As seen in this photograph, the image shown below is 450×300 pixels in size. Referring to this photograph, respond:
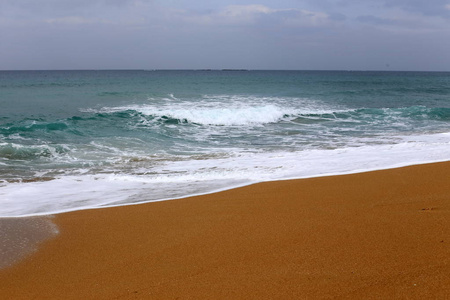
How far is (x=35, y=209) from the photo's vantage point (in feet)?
17.8

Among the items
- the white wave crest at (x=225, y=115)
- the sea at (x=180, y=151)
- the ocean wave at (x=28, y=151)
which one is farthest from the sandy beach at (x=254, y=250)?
the white wave crest at (x=225, y=115)

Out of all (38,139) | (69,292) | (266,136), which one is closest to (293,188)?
(69,292)

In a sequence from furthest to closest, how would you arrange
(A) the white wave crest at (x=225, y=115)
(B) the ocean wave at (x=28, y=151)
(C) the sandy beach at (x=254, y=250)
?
(A) the white wave crest at (x=225, y=115)
(B) the ocean wave at (x=28, y=151)
(C) the sandy beach at (x=254, y=250)

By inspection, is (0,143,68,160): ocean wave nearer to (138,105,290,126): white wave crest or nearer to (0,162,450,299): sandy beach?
(0,162,450,299): sandy beach

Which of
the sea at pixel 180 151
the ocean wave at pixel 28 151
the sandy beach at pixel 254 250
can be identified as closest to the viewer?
the sandy beach at pixel 254 250

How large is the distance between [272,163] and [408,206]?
154 inches

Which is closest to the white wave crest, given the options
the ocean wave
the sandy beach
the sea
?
the sea

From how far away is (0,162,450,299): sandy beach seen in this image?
Result: 3018 millimetres

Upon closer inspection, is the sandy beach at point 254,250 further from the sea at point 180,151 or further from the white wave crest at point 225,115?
the white wave crest at point 225,115

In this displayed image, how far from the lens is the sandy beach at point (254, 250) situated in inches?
119

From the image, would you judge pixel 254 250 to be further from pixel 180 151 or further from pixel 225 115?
pixel 225 115

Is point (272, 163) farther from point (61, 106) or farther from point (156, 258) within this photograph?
point (61, 106)

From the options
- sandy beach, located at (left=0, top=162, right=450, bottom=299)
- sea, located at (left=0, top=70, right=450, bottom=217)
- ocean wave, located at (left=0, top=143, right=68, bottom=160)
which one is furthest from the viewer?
ocean wave, located at (left=0, top=143, right=68, bottom=160)

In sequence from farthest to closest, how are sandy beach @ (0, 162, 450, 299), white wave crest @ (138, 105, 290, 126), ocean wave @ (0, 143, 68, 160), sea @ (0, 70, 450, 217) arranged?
1. white wave crest @ (138, 105, 290, 126)
2. ocean wave @ (0, 143, 68, 160)
3. sea @ (0, 70, 450, 217)
4. sandy beach @ (0, 162, 450, 299)
